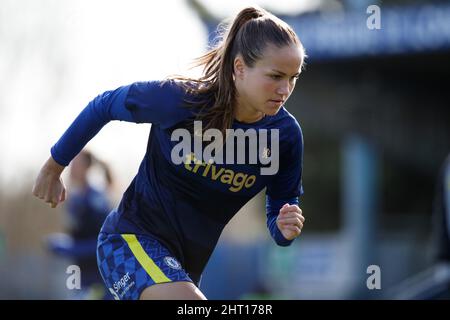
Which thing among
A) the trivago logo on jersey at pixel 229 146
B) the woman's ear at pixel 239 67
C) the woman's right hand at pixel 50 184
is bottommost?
the woman's right hand at pixel 50 184

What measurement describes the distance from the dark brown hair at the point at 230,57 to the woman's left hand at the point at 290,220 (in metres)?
0.51

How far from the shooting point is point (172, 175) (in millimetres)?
4777

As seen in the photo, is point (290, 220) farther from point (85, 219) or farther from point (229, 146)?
point (85, 219)

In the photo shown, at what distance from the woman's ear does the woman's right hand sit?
1.01 metres

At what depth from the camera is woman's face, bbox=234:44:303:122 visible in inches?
176

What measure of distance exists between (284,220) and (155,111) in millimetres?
828

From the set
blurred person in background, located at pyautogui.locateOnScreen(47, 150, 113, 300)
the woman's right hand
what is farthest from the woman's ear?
blurred person in background, located at pyautogui.locateOnScreen(47, 150, 113, 300)

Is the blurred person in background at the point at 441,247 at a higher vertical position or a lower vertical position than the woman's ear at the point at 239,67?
higher

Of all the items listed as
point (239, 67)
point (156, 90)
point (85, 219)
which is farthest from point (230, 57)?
point (85, 219)

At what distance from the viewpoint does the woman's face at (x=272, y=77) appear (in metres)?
4.48

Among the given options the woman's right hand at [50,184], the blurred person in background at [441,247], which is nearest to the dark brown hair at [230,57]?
the woman's right hand at [50,184]

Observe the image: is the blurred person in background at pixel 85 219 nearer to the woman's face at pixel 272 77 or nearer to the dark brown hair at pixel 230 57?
the dark brown hair at pixel 230 57
